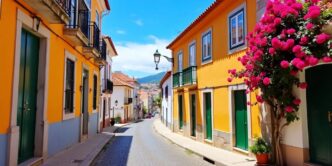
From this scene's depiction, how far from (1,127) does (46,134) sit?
8.65ft

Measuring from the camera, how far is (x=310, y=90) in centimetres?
718

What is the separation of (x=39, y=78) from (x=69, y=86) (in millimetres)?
3141

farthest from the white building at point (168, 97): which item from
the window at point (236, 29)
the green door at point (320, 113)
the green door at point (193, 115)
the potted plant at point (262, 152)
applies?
the green door at point (320, 113)

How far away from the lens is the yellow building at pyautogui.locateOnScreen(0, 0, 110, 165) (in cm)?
609

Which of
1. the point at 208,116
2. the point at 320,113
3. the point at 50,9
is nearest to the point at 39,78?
the point at 50,9

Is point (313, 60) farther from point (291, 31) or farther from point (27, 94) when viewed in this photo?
point (27, 94)

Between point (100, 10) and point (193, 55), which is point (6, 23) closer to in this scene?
point (193, 55)

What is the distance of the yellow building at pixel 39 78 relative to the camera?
609cm

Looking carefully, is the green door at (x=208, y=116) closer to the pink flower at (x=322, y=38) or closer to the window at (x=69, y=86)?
the window at (x=69, y=86)

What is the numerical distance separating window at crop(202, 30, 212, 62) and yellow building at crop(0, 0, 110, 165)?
5.19 m

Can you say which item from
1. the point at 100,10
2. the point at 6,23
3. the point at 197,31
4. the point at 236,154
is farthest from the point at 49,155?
the point at 100,10

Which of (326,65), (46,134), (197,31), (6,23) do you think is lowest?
(46,134)

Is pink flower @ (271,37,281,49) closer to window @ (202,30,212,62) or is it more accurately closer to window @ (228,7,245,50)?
window @ (228,7,245,50)

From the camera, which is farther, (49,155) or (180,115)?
(180,115)
